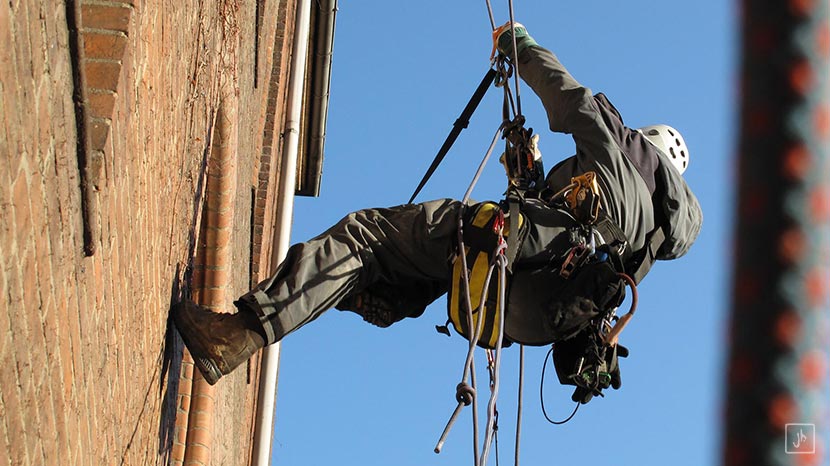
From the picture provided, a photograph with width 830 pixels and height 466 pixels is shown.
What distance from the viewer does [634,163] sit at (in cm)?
536

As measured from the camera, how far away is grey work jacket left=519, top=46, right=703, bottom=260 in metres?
5.20

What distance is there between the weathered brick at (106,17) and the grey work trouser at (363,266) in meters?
1.53

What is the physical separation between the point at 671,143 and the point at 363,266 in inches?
94.6

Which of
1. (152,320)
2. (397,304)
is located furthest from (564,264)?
(152,320)

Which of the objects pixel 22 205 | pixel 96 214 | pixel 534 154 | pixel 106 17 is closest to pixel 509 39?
pixel 534 154

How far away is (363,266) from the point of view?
4852 millimetres

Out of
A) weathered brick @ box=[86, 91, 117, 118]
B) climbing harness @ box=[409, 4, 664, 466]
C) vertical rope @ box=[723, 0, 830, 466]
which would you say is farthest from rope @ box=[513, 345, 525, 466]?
vertical rope @ box=[723, 0, 830, 466]

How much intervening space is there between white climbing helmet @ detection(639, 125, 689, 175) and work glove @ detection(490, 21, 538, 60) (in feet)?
2.93

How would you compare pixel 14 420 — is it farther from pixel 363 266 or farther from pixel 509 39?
pixel 509 39

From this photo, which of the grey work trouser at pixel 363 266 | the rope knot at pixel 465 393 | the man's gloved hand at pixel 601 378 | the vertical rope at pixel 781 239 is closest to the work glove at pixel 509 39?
the grey work trouser at pixel 363 266

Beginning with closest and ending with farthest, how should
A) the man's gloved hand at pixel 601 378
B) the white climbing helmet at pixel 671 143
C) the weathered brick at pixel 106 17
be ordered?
the weathered brick at pixel 106 17
the man's gloved hand at pixel 601 378
the white climbing helmet at pixel 671 143

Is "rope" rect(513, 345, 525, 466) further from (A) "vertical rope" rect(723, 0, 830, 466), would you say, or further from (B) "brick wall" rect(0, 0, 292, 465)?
(A) "vertical rope" rect(723, 0, 830, 466)

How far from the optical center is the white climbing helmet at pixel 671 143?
6277mm

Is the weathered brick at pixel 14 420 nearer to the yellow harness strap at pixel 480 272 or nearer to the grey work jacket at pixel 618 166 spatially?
the yellow harness strap at pixel 480 272
